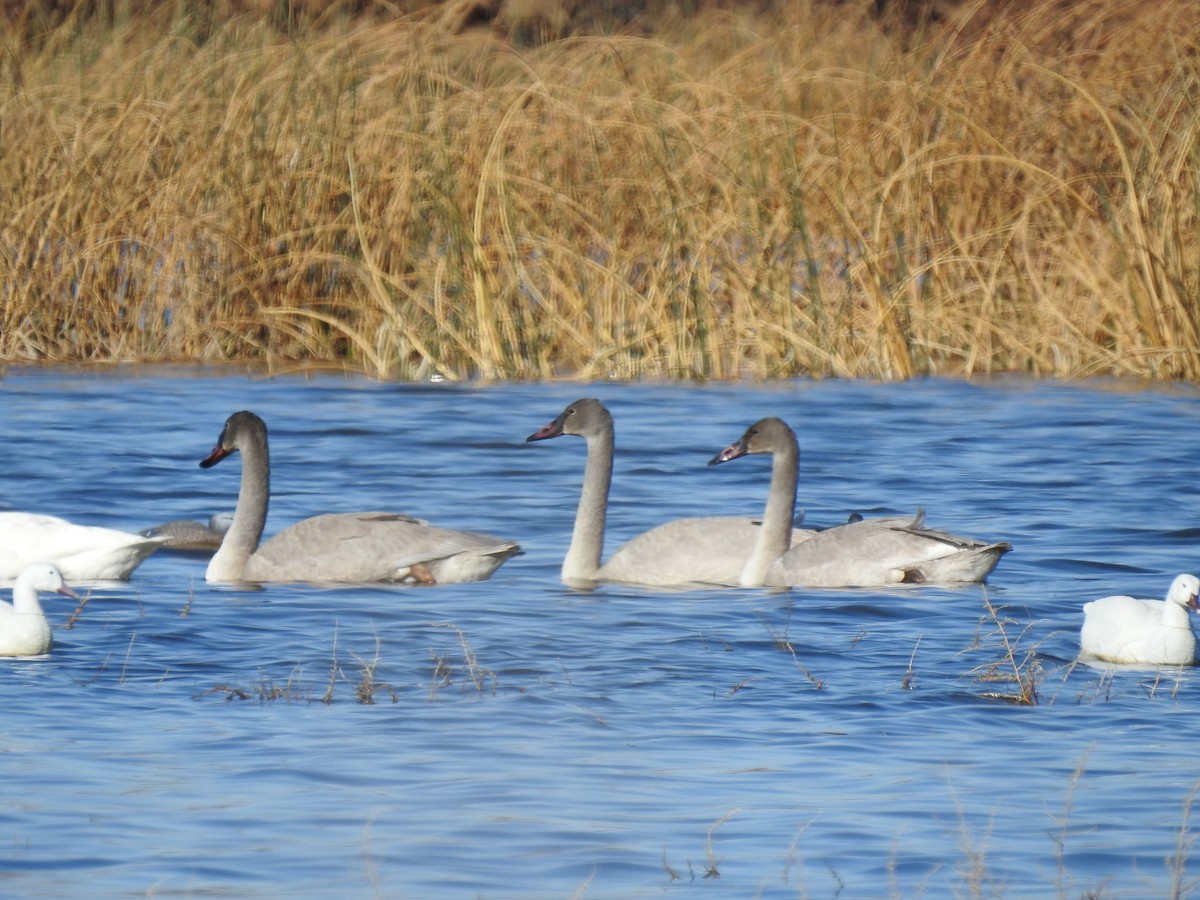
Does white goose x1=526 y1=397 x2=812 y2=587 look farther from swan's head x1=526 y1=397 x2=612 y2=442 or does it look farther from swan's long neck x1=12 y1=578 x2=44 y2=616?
swan's long neck x1=12 y1=578 x2=44 y2=616

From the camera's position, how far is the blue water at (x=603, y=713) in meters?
4.71

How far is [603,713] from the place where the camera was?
6.14 m

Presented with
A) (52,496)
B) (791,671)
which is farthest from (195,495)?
(791,671)

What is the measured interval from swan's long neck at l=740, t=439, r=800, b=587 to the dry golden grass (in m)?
3.62

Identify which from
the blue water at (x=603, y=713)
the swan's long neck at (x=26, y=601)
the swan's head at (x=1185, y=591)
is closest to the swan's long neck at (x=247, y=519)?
the blue water at (x=603, y=713)

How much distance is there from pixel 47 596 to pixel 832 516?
3.75 m

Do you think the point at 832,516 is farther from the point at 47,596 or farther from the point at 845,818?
the point at 845,818

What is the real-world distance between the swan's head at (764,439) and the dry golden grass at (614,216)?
135 inches

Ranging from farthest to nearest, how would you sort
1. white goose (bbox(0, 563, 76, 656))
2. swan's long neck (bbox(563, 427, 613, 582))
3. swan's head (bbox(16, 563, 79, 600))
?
1. swan's long neck (bbox(563, 427, 613, 582))
2. swan's head (bbox(16, 563, 79, 600))
3. white goose (bbox(0, 563, 76, 656))

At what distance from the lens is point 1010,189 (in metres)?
13.4

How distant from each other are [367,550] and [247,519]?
662mm

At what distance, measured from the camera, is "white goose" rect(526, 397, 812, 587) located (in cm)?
880

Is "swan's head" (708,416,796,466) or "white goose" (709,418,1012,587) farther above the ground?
"swan's head" (708,416,796,466)

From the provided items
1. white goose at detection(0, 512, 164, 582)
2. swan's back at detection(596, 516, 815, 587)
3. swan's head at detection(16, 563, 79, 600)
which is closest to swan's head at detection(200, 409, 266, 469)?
white goose at detection(0, 512, 164, 582)
